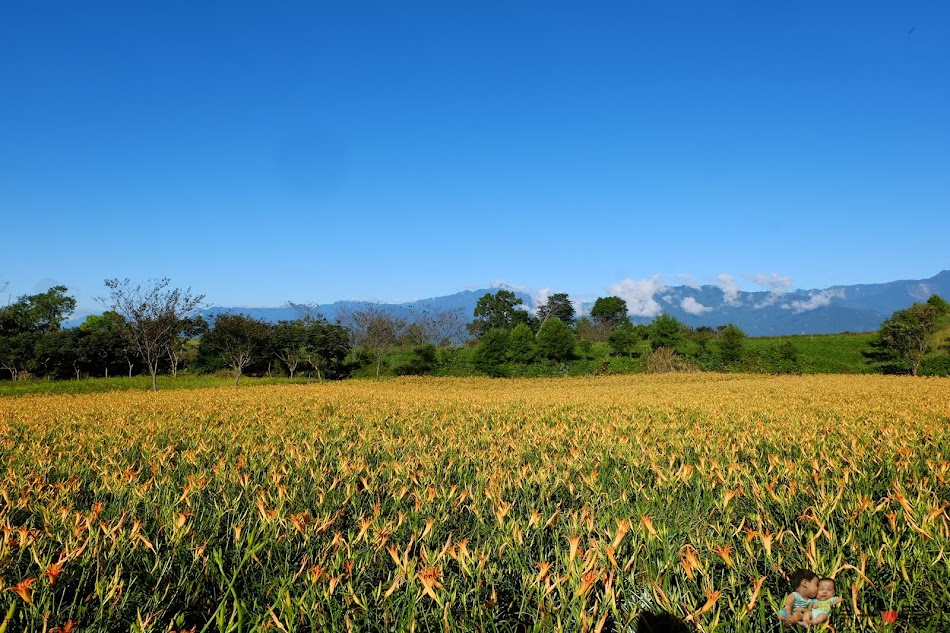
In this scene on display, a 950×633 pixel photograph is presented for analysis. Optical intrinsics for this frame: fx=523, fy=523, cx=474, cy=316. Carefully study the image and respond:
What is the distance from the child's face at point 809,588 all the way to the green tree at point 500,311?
234 ft

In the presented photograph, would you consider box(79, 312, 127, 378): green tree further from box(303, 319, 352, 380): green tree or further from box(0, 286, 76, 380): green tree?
box(303, 319, 352, 380): green tree

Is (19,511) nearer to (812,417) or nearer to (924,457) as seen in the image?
(924,457)

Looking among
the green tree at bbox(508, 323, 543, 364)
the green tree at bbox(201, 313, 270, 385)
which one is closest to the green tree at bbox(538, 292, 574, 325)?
the green tree at bbox(508, 323, 543, 364)

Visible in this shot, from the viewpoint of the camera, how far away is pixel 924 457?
512 cm

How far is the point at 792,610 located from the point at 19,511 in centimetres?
456

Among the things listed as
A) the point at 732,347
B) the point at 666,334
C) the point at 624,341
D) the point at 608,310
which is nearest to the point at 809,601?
the point at 732,347

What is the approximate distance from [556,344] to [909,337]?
21.5 metres

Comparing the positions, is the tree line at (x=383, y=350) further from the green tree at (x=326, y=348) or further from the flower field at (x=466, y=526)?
the flower field at (x=466, y=526)

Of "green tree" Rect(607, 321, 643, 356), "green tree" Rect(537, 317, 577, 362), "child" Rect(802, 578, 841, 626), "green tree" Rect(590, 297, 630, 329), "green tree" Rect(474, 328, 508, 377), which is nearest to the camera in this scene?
"child" Rect(802, 578, 841, 626)

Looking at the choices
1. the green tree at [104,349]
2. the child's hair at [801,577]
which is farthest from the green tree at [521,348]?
the child's hair at [801,577]

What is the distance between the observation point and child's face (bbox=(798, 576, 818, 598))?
5.18 feet

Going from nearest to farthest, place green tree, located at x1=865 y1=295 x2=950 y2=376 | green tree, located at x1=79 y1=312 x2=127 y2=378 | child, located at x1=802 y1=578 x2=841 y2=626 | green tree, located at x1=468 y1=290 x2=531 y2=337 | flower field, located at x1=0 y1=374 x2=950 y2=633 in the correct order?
child, located at x1=802 y1=578 x2=841 y2=626, flower field, located at x1=0 y1=374 x2=950 y2=633, green tree, located at x1=865 y1=295 x2=950 y2=376, green tree, located at x1=79 y1=312 x2=127 y2=378, green tree, located at x1=468 y1=290 x2=531 y2=337

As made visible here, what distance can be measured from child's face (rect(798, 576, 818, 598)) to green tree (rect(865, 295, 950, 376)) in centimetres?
3803

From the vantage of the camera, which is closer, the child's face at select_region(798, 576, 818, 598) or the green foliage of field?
the child's face at select_region(798, 576, 818, 598)
